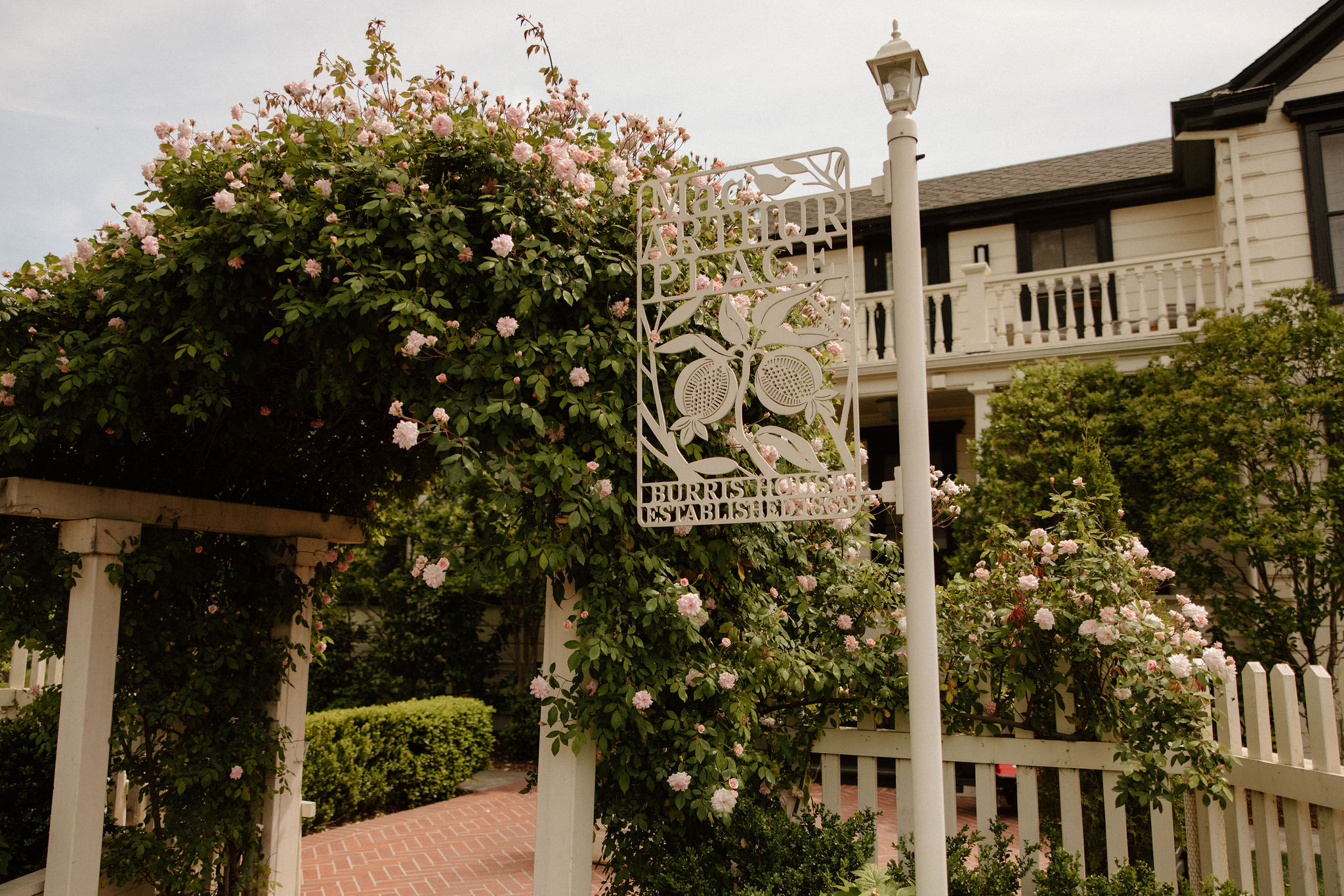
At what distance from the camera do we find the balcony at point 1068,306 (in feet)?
30.2

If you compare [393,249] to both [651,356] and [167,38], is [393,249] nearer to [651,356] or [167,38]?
[651,356]

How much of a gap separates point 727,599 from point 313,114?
2.41 metres

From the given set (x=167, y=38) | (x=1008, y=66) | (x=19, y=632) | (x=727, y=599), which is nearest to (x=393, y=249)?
(x=727, y=599)

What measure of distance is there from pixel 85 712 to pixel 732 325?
3.14 metres

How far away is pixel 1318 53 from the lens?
8.81 m

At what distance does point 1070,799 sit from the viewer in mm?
3088

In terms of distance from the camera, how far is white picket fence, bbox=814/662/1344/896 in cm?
279

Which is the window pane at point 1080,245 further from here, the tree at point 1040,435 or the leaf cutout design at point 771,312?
the leaf cutout design at point 771,312

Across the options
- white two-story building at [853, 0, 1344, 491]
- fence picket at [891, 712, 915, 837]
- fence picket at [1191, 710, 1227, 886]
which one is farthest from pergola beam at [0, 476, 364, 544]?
white two-story building at [853, 0, 1344, 491]

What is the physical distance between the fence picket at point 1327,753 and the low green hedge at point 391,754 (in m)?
7.29

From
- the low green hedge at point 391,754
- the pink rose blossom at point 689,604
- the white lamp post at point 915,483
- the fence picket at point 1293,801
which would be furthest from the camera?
the low green hedge at point 391,754

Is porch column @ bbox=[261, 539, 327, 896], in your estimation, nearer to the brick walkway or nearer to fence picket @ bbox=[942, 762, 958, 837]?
the brick walkway

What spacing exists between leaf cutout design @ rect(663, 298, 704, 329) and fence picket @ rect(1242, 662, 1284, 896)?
7.39ft

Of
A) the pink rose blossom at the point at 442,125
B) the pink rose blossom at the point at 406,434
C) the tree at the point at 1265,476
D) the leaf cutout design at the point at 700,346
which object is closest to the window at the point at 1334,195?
the tree at the point at 1265,476
